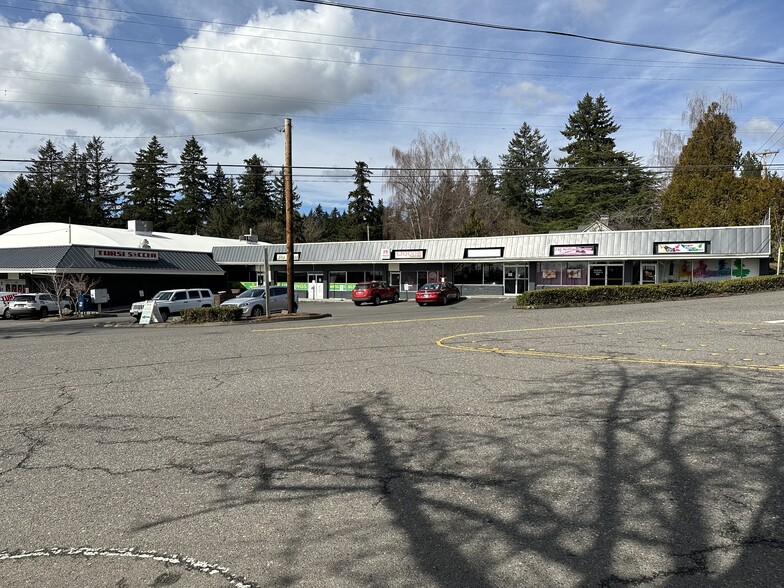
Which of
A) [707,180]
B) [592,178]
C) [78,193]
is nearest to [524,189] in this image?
[592,178]

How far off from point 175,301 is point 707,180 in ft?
131

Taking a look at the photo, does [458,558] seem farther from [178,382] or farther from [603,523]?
[178,382]

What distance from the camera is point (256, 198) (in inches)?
3169

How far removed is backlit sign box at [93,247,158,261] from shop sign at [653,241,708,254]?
34.2 meters

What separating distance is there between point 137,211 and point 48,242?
130ft

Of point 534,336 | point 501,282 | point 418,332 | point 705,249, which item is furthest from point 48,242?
point 705,249

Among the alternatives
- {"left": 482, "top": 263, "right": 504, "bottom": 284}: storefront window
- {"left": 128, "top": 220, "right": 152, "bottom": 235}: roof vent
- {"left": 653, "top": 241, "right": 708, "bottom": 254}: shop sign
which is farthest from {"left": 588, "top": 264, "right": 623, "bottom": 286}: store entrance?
{"left": 128, "top": 220, "right": 152, "bottom": 235}: roof vent

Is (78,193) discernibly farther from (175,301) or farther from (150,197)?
(175,301)

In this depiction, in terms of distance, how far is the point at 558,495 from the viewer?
4336 mm

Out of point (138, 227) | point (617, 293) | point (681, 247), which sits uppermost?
point (138, 227)

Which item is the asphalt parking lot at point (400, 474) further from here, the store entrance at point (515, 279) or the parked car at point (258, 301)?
the store entrance at point (515, 279)

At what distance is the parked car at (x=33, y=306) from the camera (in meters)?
30.0

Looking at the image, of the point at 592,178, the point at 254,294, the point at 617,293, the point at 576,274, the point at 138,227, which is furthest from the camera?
the point at 592,178

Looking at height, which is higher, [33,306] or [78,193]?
[78,193]
